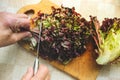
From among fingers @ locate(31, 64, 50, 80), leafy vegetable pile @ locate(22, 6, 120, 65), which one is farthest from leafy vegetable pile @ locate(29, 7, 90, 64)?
fingers @ locate(31, 64, 50, 80)

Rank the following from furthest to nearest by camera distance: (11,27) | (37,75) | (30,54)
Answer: (30,54) < (11,27) < (37,75)

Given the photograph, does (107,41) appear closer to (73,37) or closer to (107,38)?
(107,38)

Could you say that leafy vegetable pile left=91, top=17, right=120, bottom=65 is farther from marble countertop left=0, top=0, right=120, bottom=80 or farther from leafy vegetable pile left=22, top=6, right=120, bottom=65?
marble countertop left=0, top=0, right=120, bottom=80

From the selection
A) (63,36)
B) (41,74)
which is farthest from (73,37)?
(41,74)

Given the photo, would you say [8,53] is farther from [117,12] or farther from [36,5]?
[117,12]

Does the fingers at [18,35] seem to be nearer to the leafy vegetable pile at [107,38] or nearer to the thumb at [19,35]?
the thumb at [19,35]

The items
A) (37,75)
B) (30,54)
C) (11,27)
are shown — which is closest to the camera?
(37,75)

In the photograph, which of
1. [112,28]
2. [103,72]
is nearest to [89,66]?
[103,72]
